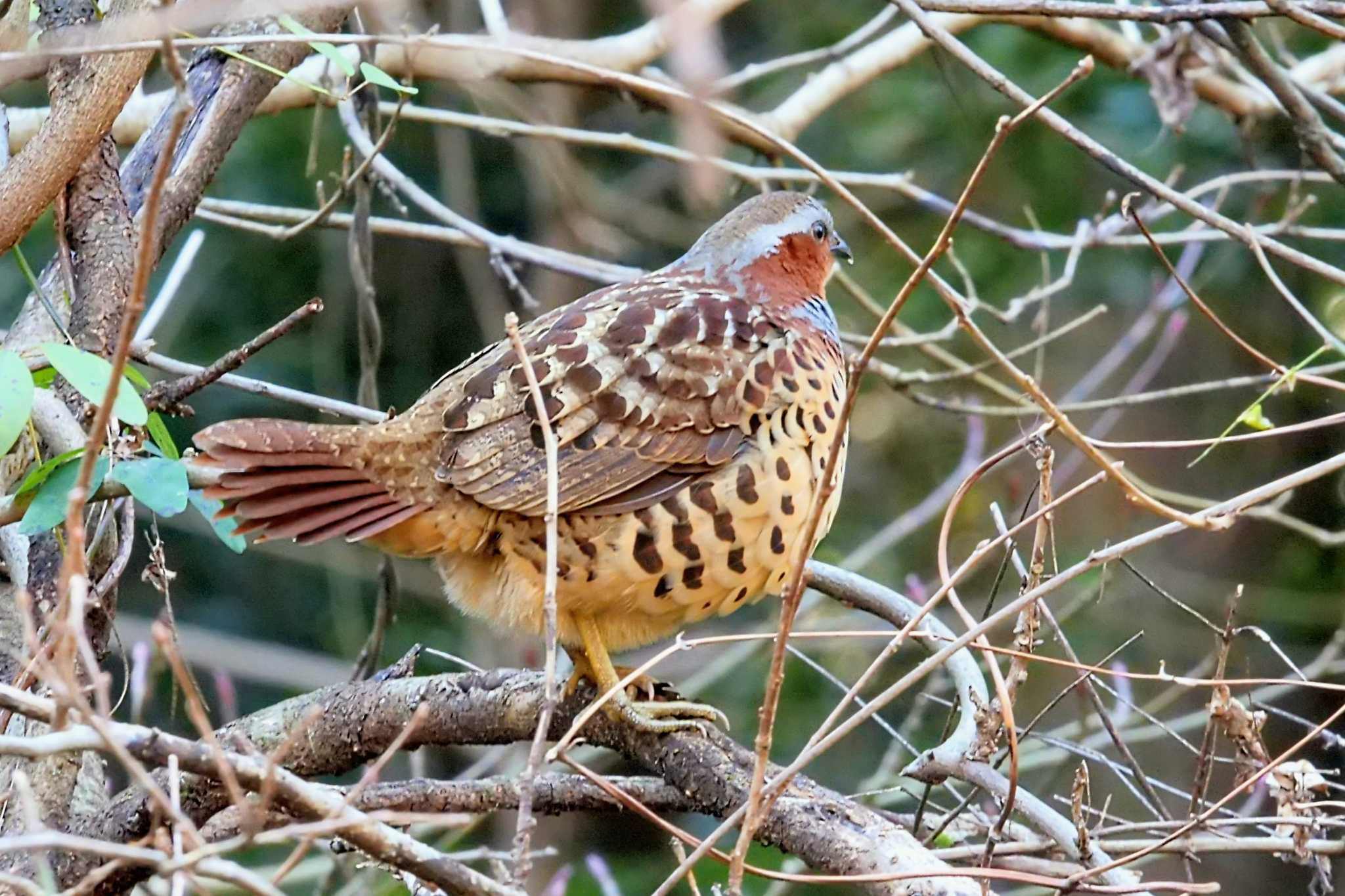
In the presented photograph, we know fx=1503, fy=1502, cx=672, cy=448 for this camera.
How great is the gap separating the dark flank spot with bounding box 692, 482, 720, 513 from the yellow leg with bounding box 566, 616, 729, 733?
36 cm

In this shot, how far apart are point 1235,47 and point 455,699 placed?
7.87ft

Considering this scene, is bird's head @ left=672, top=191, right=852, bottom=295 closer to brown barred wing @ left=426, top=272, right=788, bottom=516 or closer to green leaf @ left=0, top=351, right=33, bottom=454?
brown barred wing @ left=426, top=272, right=788, bottom=516

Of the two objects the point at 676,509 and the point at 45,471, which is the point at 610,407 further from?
the point at 45,471

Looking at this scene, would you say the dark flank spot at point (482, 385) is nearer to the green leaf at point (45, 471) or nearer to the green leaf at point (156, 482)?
the green leaf at point (156, 482)

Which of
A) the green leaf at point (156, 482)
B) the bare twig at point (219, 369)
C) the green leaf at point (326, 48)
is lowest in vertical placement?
the green leaf at point (156, 482)

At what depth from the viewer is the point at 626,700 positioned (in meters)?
3.18

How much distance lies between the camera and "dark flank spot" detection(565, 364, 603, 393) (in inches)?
132

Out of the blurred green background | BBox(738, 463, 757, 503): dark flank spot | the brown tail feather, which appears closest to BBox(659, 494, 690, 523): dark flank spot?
BBox(738, 463, 757, 503): dark flank spot

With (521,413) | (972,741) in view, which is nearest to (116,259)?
(521,413)

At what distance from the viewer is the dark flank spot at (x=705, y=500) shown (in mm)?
3312

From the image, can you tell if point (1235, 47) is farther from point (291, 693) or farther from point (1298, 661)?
point (291, 693)

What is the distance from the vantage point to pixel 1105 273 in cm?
733

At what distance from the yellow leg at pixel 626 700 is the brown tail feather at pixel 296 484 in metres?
0.49

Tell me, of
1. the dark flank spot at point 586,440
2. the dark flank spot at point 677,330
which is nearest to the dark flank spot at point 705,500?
the dark flank spot at point 586,440
